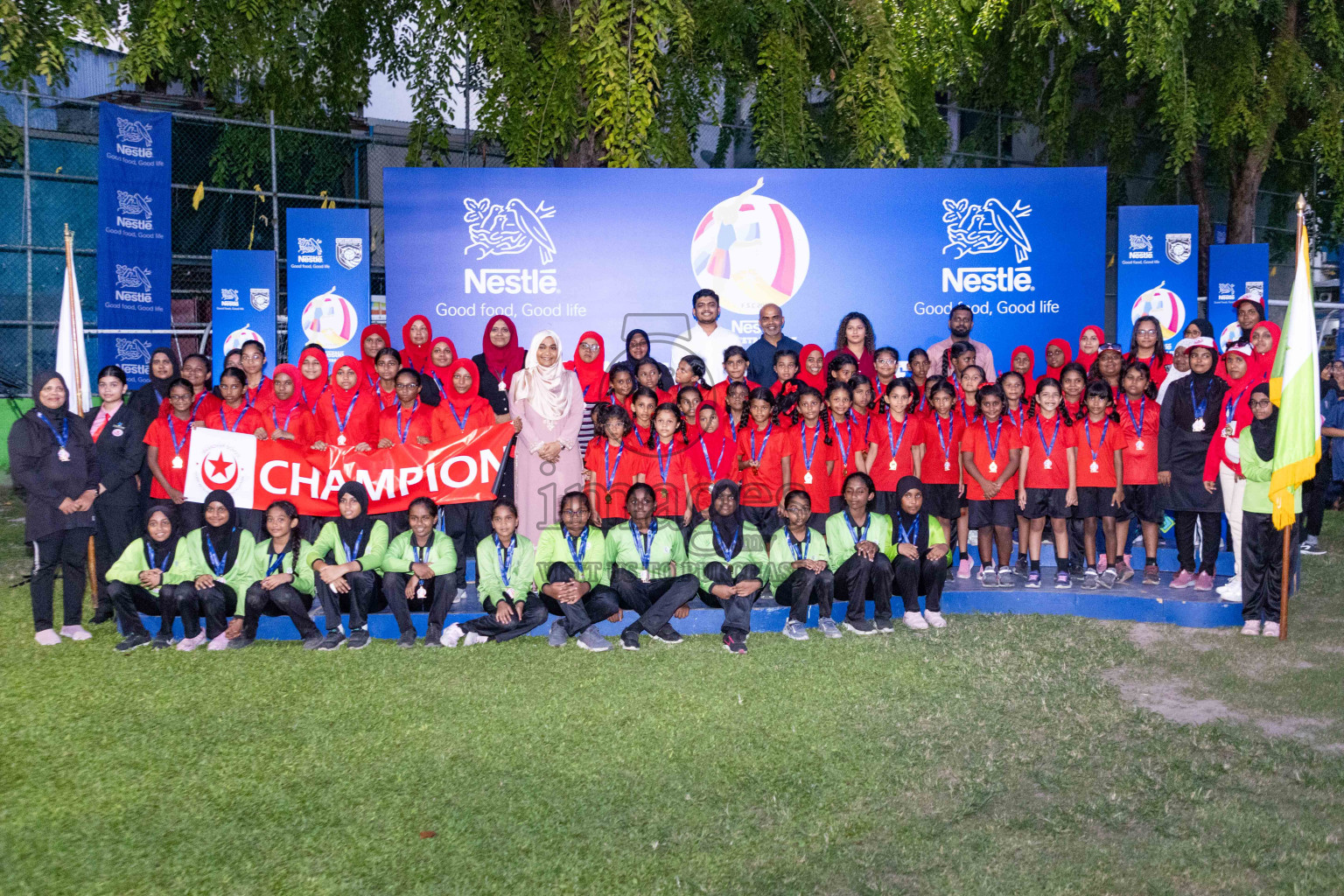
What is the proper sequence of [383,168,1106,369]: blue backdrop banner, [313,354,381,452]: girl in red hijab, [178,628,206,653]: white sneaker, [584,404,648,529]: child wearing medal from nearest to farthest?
[178,628,206,653]: white sneaker → [584,404,648,529]: child wearing medal → [313,354,381,452]: girl in red hijab → [383,168,1106,369]: blue backdrop banner

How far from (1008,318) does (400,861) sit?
769cm

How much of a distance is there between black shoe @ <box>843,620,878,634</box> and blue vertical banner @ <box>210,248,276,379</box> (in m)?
6.70

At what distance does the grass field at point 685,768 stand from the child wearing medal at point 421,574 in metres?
0.21

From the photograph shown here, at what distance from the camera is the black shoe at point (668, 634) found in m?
6.75

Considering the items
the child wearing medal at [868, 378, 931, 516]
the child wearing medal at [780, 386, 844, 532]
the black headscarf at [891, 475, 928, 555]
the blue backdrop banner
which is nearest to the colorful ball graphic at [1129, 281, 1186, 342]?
the blue backdrop banner

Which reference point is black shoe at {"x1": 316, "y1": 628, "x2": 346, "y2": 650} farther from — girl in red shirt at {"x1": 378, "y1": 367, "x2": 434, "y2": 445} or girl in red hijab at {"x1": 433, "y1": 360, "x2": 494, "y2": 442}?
girl in red hijab at {"x1": 433, "y1": 360, "x2": 494, "y2": 442}

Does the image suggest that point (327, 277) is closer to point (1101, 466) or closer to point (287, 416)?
point (287, 416)

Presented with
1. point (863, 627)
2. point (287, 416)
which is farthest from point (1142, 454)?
point (287, 416)

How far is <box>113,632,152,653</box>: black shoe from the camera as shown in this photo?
650 cm

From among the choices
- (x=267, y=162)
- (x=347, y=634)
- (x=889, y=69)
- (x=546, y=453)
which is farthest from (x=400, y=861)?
(x=267, y=162)

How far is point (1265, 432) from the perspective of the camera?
7008 mm

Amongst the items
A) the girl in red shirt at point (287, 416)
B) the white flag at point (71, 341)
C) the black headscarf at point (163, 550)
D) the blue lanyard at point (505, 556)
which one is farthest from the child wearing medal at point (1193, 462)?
the white flag at point (71, 341)

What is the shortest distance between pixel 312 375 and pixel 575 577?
9.31 ft

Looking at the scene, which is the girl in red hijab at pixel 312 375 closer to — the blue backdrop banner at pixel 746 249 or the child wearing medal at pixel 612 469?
the blue backdrop banner at pixel 746 249
